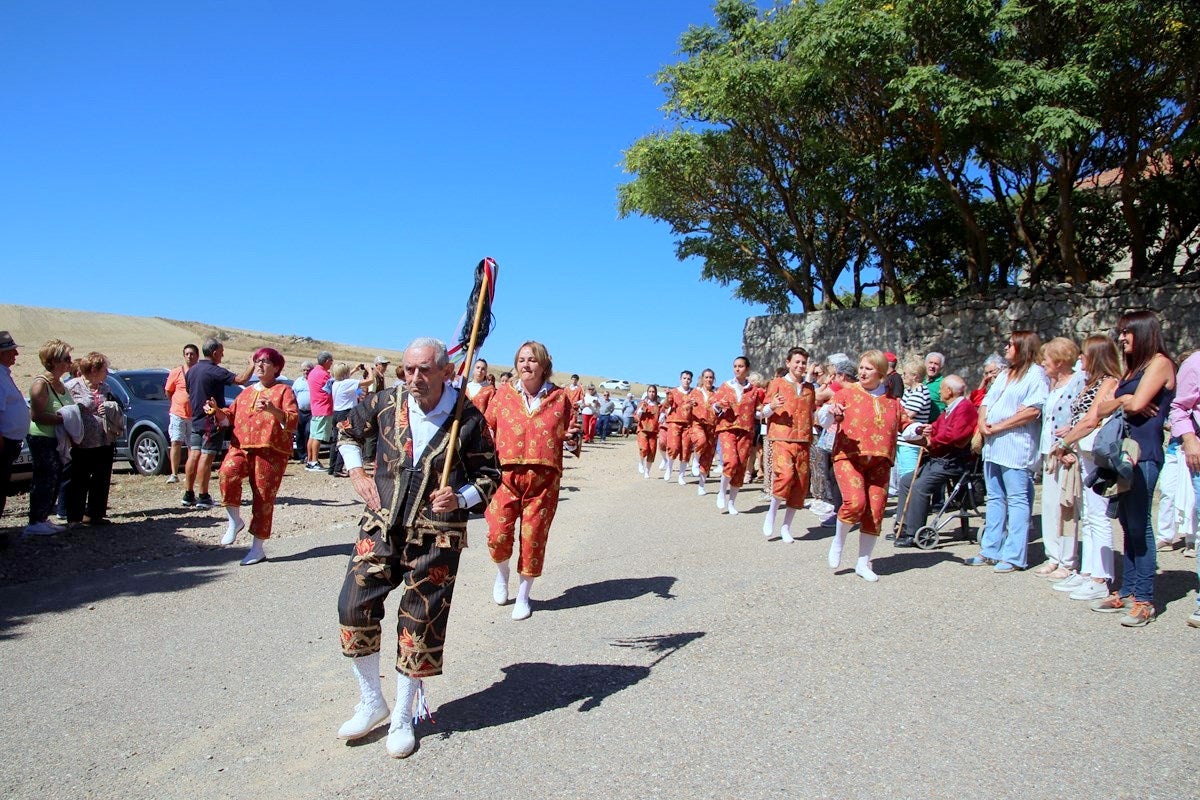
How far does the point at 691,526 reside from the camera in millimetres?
9953

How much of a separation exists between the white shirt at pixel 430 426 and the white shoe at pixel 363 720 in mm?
1004

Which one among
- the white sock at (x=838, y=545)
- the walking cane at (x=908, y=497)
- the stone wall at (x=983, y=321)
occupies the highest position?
the stone wall at (x=983, y=321)

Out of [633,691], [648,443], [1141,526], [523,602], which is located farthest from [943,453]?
[648,443]

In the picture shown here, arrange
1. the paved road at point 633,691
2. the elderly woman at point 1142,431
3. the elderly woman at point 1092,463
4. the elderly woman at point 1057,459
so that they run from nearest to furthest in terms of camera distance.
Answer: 1. the paved road at point 633,691
2. the elderly woman at point 1142,431
3. the elderly woman at point 1092,463
4. the elderly woman at point 1057,459

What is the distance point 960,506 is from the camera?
28.6 ft

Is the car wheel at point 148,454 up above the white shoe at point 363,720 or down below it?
above

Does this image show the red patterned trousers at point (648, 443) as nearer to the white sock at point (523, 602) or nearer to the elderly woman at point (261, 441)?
the elderly woman at point (261, 441)

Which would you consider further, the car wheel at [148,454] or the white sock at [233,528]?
the car wheel at [148,454]

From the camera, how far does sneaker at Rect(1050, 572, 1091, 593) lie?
20.7 ft

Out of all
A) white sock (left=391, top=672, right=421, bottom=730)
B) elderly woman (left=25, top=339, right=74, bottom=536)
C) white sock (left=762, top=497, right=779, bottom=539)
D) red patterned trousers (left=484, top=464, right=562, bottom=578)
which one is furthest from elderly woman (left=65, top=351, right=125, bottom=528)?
white sock (left=762, top=497, right=779, bottom=539)

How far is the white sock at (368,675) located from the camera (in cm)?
385

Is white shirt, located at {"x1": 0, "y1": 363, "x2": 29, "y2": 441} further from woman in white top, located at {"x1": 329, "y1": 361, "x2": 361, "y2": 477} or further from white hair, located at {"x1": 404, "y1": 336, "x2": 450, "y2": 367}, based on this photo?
woman in white top, located at {"x1": 329, "y1": 361, "x2": 361, "y2": 477}

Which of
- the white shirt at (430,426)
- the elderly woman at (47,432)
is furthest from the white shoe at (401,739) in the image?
the elderly woman at (47,432)

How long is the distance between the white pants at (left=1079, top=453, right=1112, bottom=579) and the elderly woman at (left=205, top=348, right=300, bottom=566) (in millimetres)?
6319
